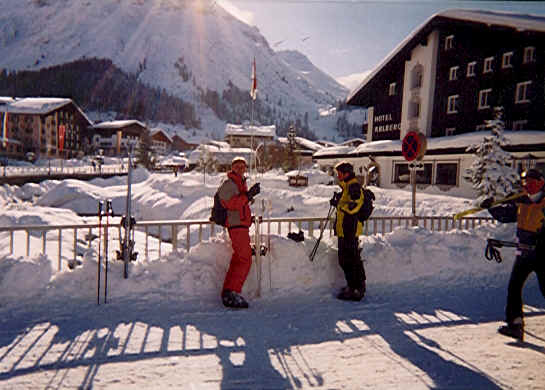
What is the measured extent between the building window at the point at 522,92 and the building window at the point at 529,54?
1.24 metres

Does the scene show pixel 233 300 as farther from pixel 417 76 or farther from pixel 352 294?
pixel 417 76

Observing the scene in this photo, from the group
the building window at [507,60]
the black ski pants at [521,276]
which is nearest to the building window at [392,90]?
the building window at [507,60]

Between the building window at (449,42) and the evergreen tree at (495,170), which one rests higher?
the building window at (449,42)

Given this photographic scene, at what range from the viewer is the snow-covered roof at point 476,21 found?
17.6 meters

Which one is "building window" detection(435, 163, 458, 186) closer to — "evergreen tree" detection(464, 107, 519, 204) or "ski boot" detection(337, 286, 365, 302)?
"evergreen tree" detection(464, 107, 519, 204)

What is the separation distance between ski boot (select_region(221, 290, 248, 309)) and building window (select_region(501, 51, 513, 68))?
23.8 meters

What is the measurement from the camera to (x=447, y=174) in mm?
22047

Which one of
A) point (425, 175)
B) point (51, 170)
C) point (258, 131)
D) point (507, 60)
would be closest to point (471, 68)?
point (507, 60)

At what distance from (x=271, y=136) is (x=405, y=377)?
67168 millimetres

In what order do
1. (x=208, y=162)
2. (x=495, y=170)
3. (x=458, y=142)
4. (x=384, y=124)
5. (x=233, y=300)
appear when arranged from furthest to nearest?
1. (x=208, y=162)
2. (x=384, y=124)
3. (x=458, y=142)
4. (x=495, y=170)
5. (x=233, y=300)

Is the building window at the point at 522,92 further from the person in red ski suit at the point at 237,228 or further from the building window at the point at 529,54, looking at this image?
the person in red ski suit at the point at 237,228

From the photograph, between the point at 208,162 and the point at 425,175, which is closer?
the point at 425,175

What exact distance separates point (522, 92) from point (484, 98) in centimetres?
216

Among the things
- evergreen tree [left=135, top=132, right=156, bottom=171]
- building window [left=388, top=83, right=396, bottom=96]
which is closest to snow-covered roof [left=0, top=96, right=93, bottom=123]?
evergreen tree [left=135, top=132, right=156, bottom=171]
